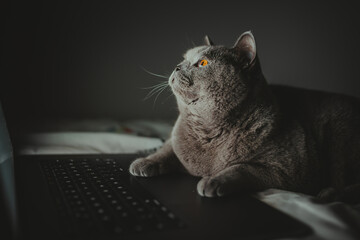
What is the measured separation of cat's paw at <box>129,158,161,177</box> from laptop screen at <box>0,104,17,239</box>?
34 cm

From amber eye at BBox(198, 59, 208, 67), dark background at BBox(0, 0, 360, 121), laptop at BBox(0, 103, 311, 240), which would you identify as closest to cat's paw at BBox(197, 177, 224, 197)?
laptop at BBox(0, 103, 311, 240)

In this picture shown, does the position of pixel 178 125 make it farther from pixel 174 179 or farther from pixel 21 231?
pixel 21 231

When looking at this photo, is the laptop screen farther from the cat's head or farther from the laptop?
the cat's head

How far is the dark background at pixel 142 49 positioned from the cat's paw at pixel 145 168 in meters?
1.12

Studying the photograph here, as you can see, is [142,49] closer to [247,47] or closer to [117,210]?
[247,47]

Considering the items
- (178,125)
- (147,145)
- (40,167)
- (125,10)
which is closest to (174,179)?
(178,125)

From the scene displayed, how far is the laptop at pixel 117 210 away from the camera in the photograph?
2.04 ft

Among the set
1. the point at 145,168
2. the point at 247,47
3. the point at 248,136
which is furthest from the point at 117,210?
the point at 247,47

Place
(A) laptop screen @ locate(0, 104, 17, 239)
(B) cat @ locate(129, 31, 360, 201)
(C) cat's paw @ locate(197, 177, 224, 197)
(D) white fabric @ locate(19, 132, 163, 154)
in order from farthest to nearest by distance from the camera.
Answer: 1. (D) white fabric @ locate(19, 132, 163, 154)
2. (B) cat @ locate(129, 31, 360, 201)
3. (C) cat's paw @ locate(197, 177, 224, 197)
4. (A) laptop screen @ locate(0, 104, 17, 239)

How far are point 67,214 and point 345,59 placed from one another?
2042mm

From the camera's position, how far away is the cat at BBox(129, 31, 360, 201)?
1066 mm

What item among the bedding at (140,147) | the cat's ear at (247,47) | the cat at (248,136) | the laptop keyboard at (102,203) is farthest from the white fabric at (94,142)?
Answer: the cat's ear at (247,47)

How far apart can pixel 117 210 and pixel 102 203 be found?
53 millimetres

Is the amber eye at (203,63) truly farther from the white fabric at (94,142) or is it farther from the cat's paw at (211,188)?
the white fabric at (94,142)
